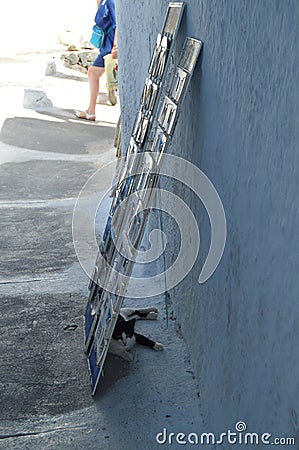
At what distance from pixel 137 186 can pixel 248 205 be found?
1245 millimetres

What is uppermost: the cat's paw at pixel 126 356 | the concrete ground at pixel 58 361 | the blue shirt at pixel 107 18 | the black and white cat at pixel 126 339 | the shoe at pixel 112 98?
the blue shirt at pixel 107 18

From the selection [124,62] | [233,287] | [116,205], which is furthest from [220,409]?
[124,62]

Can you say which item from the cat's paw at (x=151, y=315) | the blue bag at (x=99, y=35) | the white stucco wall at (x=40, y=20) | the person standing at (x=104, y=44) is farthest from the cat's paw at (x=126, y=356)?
the white stucco wall at (x=40, y=20)

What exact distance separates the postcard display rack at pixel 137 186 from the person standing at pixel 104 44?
550cm

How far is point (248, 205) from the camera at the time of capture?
252cm

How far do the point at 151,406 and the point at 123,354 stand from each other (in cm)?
46

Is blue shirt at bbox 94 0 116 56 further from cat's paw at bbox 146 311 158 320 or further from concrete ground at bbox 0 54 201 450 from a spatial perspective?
cat's paw at bbox 146 311 158 320

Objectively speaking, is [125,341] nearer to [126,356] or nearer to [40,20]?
[126,356]

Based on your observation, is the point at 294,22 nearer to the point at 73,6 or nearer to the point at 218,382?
the point at 218,382

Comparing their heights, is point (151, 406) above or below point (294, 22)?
below

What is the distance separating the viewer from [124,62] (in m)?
5.99

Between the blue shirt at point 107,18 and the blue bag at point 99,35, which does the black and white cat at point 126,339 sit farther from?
the blue bag at point 99,35

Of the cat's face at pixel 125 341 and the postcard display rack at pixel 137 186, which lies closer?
the postcard display rack at pixel 137 186

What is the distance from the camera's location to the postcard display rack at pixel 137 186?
3.44 metres
